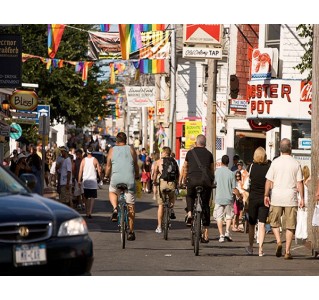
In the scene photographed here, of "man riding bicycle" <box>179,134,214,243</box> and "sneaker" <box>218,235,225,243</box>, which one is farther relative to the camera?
"sneaker" <box>218,235,225,243</box>

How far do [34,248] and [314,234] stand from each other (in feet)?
31.9

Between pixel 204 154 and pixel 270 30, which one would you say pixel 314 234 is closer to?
pixel 204 154

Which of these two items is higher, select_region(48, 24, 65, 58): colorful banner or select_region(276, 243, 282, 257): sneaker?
select_region(48, 24, 65, 58): colorful banner

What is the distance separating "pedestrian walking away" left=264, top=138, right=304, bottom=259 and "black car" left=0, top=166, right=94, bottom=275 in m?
7.41

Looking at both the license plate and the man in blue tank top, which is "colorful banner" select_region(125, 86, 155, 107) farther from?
the license plate

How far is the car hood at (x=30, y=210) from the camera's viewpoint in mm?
9812

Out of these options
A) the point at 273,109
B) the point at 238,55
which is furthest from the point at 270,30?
the point at 238,55

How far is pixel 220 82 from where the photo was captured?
57.3 metres

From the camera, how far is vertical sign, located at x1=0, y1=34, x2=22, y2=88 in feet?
87.3

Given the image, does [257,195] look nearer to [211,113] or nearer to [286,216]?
[286,216]

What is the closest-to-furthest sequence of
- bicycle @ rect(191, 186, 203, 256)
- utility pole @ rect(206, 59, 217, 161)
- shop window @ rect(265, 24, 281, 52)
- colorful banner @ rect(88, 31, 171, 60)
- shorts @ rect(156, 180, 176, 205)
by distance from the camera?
bicycle @ rect(191, 186, 203, 256) → shorts @ rect(156, 180, 176, 205) → shop window @ rect(265, 24, 281, 52) → utility pole @ rect(206, 59, 217, 161) → colorful banner @ rect(88, 31, 171, 60)

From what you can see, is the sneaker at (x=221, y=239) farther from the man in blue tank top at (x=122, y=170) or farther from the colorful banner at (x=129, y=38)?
the colorful banner at (x=129, y=38)

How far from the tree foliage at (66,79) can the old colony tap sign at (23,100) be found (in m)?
10.7

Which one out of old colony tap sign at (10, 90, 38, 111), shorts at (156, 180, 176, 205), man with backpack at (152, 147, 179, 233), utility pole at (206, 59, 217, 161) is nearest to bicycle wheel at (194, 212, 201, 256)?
man with backpack at (152, 147, 179, 233)
